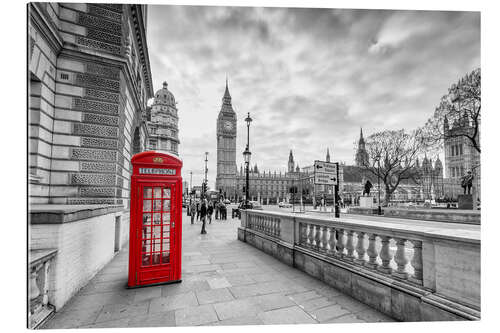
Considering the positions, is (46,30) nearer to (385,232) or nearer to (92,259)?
(92,259)

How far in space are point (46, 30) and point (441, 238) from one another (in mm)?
8144

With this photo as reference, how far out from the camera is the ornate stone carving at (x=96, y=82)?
6.56 meters

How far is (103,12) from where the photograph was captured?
23.2 ft

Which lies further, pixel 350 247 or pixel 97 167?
pixel 97 167

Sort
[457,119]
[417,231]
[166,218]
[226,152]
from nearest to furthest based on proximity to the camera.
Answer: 1. [417,231]
2. [166,218]
3. [457,119]
4. [226,152]

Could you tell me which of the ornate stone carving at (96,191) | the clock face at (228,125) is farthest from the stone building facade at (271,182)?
the ornate stone carving at (96,191)

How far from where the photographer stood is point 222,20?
173 inches

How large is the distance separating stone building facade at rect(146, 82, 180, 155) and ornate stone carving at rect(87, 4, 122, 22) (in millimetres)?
47909

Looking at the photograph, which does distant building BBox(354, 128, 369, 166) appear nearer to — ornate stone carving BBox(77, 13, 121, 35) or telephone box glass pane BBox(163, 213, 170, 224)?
ornate stone carving BBox(77, 13, 121, 35)

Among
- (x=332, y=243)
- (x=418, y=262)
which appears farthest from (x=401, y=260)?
(x=332, y=243)

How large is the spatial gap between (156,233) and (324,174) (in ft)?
13.0

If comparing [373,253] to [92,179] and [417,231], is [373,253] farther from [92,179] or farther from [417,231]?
[92,179]

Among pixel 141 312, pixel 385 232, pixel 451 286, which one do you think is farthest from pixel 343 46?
pixel 141 312

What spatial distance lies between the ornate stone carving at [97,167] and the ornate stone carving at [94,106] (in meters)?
1.44
